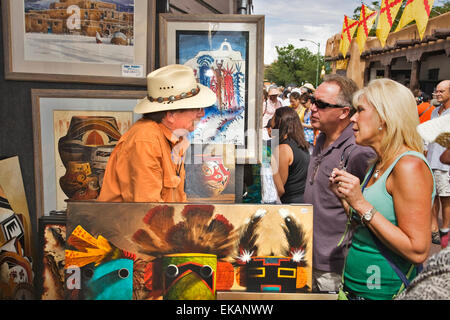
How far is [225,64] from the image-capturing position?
197cm

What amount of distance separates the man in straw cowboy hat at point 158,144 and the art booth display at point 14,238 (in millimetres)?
571

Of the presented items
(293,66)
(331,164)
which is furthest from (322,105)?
(293,66)

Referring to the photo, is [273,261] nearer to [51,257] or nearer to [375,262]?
[375,262]

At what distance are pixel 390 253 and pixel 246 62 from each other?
114 cm

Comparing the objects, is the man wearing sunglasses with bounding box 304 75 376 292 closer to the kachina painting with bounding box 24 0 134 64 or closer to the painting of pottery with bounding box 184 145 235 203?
the painting of pottery with bounding box 184 145 235 203

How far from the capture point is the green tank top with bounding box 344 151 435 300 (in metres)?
1.29

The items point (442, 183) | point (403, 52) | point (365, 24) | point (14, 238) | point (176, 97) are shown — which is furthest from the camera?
point (403, 52)

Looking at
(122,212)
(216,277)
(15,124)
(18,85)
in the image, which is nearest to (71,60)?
(18,85)

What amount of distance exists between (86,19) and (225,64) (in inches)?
28.3

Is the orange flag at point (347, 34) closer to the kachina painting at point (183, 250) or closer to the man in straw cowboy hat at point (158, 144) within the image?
the man in straw cowboy hat at point (158, 144)

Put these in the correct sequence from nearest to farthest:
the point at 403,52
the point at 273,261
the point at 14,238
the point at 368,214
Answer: the point at 368,214
the point at 273,261
the point at 14,238
the point at 403,52

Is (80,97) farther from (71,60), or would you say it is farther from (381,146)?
(381,146)

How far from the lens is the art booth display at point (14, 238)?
1.73 m

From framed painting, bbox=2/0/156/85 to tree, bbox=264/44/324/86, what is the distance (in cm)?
67
